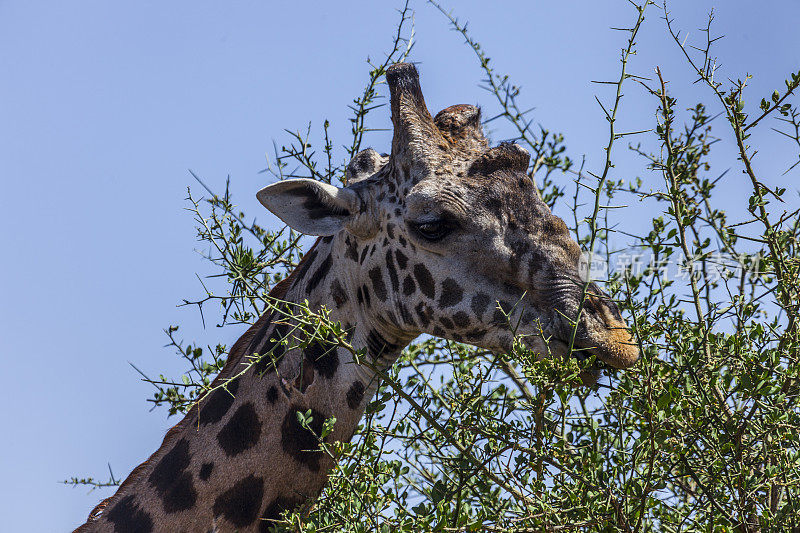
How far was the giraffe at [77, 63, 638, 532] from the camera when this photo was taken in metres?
3.87

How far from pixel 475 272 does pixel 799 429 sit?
1485mm

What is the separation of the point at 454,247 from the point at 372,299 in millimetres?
→ 507

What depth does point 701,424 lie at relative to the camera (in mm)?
3455

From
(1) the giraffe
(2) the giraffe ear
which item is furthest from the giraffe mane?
(2) the giraffe ear

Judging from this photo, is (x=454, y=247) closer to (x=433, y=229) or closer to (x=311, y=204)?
(x=433, y=229)

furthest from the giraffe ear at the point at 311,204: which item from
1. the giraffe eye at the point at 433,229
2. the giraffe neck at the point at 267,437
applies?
the giraffe eye at the point at 433,229

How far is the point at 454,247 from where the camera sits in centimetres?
396

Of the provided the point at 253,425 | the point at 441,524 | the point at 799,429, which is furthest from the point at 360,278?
the point at 799,429

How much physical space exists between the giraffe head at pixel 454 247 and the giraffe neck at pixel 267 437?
0.12 m

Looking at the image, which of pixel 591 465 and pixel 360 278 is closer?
pixel 591 465

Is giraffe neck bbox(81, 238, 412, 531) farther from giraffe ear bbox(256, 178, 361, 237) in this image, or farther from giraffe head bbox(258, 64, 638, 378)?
giraffe ear bbox(256, 178, 361, 237)

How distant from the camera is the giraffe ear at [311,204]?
13.6 ft

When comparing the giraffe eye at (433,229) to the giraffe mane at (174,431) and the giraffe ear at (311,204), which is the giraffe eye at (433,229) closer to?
the giraffe ear at (311,204)

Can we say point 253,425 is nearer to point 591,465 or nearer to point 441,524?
point 441,524
